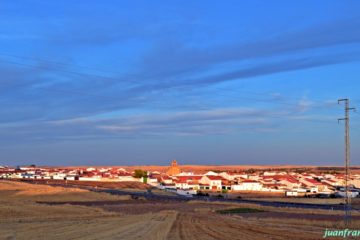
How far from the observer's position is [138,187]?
15775 centimetres

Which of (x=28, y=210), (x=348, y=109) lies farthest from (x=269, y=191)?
(x=348, y=109)

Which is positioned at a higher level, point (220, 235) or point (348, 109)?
point (348, 109)

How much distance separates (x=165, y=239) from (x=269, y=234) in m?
7.85

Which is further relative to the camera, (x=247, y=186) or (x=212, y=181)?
(x=212, y=181)

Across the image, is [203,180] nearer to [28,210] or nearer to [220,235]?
[28,210]

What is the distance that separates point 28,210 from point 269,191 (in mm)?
93863

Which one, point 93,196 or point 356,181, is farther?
point 356,181

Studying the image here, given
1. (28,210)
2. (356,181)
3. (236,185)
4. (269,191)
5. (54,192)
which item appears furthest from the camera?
(356,181)

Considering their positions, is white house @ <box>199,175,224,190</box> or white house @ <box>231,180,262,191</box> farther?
white house @ <box>199,175,224,190</box>

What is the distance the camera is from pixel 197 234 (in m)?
35.5

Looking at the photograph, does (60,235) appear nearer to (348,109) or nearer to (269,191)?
(348,109)

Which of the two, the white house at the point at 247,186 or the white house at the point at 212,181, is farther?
the white house at the point at 212,181

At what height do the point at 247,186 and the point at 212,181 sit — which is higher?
the point at 212,181

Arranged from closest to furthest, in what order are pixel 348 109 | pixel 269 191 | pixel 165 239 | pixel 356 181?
pixel 165 239 < pixel 348 109 < pixel 269 191 < pixel 356 181
